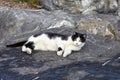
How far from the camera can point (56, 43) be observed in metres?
9.84

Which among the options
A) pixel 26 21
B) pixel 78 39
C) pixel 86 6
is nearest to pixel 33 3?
pixel 86 6

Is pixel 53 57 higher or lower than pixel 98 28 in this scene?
higher

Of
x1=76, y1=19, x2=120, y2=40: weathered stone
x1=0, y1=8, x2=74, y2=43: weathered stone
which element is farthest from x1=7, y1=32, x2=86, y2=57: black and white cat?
x1=76, y1=19, x2=120, y2=40: weathered stone

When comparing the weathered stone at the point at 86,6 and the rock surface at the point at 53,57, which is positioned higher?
the rock surface at the point at 53,57

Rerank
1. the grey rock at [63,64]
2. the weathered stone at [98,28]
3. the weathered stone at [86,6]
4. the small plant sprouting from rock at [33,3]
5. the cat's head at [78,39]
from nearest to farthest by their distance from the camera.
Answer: the grey rock at [63,64] < the cat's head at [78,39] < the weathered stone at [98,28] < the weathered stone at [86,6] < the small plant sprouting from rock at [33,3]

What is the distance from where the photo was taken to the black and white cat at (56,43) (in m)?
9.66

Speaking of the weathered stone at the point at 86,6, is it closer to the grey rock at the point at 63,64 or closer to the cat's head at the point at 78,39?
the grey rock at the point at 63,64

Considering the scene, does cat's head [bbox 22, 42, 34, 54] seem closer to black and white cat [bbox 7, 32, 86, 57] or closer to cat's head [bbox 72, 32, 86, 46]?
black and white cat [bbox 7, 32, 86, 57]

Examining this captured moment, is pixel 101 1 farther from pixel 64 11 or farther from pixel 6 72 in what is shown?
pixel 6 72

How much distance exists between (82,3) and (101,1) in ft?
2.24

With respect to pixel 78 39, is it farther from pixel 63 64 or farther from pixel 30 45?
pixel 30 45

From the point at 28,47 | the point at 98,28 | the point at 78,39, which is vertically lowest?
the point at 98,28

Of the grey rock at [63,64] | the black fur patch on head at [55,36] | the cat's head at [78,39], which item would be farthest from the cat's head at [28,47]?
the cat's head at [78,39]

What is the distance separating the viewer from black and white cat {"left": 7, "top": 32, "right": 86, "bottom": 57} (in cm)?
966
